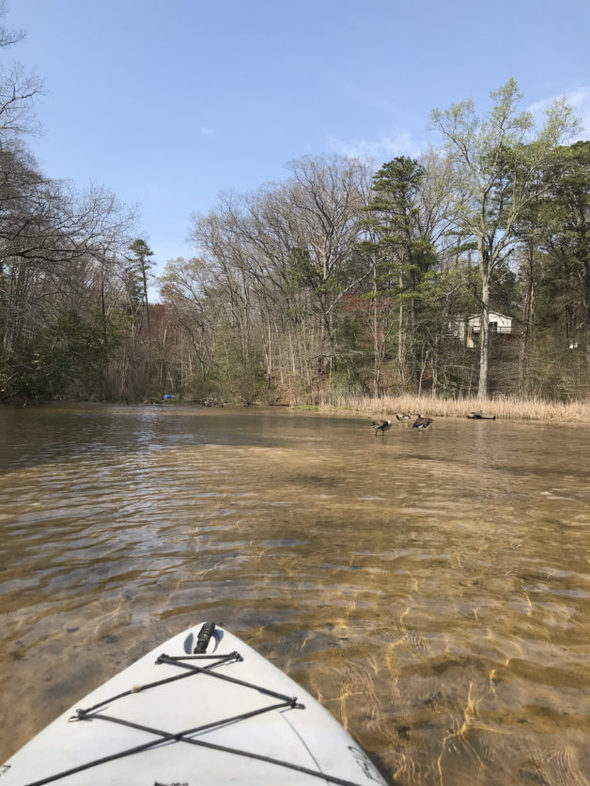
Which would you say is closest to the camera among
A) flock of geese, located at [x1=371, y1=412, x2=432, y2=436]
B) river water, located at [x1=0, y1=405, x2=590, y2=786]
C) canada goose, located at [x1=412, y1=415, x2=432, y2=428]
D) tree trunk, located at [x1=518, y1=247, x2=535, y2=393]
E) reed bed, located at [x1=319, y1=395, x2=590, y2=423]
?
river water, located at [x1=0, y1=405, x2=590, y2=786]

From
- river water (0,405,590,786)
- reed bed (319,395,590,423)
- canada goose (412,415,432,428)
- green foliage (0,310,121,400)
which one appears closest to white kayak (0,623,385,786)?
river water (0,405,590,786)

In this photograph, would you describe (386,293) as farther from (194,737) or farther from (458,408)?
(194,737)

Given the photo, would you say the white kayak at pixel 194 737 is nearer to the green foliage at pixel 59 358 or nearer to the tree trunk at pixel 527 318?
the green foliage at pixel 59 358

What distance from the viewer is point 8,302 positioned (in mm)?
17547

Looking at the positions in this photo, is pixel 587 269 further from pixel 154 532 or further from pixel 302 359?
pixel 154 532

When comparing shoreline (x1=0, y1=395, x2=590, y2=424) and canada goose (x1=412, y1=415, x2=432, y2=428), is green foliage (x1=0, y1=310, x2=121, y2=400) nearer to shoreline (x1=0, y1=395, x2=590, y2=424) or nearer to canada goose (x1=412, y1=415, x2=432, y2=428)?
shoreline (x1=0, y1=395, x2=590, y2=424)

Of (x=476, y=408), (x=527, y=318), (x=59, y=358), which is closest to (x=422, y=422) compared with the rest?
(x=476, y=408)

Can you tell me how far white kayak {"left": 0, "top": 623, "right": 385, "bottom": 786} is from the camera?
61.5 inches

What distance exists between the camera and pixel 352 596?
3447mm

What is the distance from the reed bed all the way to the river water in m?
14.9

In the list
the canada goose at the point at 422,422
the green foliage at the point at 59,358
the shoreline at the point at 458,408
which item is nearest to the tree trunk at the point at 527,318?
the shoreline at the point at 458,408

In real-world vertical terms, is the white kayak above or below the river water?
above

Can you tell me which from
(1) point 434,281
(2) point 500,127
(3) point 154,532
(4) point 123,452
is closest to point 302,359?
(1) point 434,281

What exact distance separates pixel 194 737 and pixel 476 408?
22.5 m
